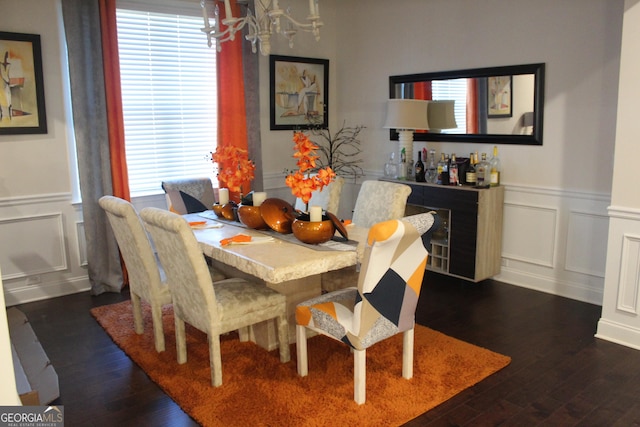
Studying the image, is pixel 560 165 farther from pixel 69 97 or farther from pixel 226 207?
pixel 69 97

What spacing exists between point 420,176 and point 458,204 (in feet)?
1.76

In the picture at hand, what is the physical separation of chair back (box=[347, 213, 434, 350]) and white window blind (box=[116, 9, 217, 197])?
2.96 m

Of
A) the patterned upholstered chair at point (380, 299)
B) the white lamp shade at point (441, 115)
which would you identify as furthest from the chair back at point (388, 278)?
the white lamp shade at point (441, 115)

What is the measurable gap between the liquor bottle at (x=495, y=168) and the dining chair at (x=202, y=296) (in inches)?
89.6

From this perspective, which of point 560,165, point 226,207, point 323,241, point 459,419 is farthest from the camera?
point 560,165

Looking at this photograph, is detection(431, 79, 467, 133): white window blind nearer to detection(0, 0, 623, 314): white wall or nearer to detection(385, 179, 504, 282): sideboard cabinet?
detection(0, 0, 623, 314): white wall

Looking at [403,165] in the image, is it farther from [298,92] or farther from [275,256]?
[275,256]

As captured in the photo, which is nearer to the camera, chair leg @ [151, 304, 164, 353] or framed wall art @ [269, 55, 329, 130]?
chair leg @ [151, 304, 164, 353]

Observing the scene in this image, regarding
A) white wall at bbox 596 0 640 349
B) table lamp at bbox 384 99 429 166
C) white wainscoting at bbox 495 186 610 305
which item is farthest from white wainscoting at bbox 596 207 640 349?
table lamp at bbox 384 99 429 166

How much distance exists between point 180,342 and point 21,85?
2.42 meters

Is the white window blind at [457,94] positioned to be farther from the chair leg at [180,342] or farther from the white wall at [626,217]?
the chair leg at [180,342]

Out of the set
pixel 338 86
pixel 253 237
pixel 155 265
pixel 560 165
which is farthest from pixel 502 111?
pixel 155 265

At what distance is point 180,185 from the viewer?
443cm

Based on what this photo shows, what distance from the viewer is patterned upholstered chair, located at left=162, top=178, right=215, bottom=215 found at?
4371 millimetres
